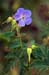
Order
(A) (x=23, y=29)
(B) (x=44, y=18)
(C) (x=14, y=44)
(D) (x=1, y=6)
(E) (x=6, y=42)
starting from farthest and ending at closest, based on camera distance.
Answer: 1. (D) (x=1, y=6)
2. (B) (x=44, y=18)
3. (A) (x=23, y=29)
4. (E) (x=6, y=42)
5. (C) (x=14, y=44)

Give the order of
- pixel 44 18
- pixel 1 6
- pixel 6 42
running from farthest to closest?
pixel 1 6, pixel 44 18, pixel 6 42

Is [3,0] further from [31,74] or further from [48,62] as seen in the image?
[48,62]

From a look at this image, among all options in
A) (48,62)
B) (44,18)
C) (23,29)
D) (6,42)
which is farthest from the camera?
(44,18)

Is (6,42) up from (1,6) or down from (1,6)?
down

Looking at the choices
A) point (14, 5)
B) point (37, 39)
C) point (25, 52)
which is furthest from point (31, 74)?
point (14, 5)

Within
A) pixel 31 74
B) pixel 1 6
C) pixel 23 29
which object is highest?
pixel 1 6

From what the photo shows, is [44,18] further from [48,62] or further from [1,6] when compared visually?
[48,62]

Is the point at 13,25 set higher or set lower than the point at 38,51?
higher

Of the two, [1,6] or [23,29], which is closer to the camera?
[23,29]

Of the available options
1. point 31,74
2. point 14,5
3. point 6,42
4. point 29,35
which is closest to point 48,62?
point 31,74
